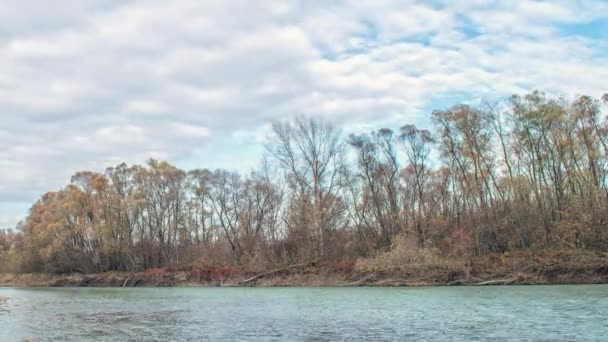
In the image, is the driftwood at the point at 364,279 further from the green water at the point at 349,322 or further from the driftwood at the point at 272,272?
the green water at the point at 349,322

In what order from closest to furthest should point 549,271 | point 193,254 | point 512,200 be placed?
point 549,271, point 512,200, point 193,254

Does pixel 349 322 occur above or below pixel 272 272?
below

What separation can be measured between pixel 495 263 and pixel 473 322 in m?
29.0

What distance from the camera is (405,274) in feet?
167

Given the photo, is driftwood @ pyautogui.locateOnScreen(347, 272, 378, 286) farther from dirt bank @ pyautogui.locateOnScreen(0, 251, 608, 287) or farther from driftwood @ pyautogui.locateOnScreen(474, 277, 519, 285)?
driftwood @ pyautogui.locateOnScreen(474, 277, 519, 285)

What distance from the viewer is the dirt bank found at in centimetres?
4350

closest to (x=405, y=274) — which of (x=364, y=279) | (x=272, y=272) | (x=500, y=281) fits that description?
(x=364, y=279)

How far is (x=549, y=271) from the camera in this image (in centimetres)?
4422

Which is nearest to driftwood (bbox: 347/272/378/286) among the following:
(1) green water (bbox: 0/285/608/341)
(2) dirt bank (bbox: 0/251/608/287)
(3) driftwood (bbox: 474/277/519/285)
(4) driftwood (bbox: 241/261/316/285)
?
(2) dirt bank (bbox: 0/251/608/287)

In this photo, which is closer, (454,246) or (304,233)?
(454,246)

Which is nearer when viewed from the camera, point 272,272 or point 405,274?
point 405,274

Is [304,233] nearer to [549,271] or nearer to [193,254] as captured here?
[193,254]

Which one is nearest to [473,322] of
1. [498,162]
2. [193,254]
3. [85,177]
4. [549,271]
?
[549,271]

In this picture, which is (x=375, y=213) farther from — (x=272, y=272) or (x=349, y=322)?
(x=349, y=322)
